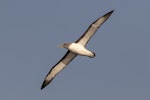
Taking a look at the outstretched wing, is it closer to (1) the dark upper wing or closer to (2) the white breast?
(2) the white breast

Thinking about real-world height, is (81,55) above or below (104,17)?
below

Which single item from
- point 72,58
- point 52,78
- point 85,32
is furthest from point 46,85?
point 85,32

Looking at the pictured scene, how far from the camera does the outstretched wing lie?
6078 cm

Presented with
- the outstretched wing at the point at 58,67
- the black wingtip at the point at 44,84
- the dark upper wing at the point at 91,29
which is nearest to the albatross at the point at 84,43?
the dark upper wing at the point at 91,29

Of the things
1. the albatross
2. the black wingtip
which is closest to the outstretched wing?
the black wingtip

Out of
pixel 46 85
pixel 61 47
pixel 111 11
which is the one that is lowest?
pixel 46 85

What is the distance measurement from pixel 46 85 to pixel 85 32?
905 cm

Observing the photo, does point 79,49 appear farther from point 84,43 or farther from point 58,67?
point 58,67

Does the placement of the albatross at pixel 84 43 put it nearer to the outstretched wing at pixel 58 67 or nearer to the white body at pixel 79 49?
the white body at pixel 79 49

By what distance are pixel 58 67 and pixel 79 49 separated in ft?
20.8

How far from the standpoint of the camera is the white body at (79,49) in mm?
55562

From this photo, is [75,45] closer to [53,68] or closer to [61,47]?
[61,47]

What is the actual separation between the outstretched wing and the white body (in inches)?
99.7

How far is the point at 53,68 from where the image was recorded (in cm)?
6284
